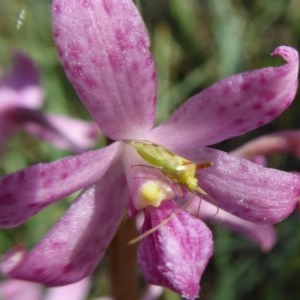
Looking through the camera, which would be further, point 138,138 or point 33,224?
point 33,224

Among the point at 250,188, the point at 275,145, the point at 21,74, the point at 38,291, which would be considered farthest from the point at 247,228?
the point at 21,74

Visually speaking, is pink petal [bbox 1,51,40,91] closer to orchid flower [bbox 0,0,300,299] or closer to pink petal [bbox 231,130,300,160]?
pink petal [bbox 231,130,300,160]

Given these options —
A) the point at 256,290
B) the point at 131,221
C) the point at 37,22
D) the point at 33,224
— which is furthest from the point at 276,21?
the point at 131,221

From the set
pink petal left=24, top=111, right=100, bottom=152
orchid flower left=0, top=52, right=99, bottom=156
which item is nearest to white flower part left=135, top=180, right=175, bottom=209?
orchid flower left=0, top=52, right=99, bottom=156

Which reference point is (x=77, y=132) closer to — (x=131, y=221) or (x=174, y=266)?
(x=131, y=221)

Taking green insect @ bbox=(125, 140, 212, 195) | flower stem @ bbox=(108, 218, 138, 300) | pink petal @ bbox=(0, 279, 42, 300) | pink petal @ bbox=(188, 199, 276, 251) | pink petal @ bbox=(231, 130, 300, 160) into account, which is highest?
green insect @ bbox=(125, 140, 212, 195)
